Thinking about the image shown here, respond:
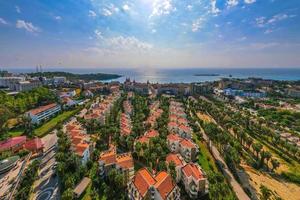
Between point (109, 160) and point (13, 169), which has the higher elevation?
point (109, 160)

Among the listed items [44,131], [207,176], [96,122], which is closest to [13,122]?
[44,131]

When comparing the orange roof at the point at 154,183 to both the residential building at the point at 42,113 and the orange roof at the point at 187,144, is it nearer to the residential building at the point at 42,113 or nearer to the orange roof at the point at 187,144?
the orange roof at the point at 187,144

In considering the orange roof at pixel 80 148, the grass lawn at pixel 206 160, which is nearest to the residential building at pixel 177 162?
the grass lawn at pixel 206 160

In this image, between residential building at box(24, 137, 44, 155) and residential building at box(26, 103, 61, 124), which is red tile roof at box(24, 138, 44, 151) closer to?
residential building at box(24, 137, 44, 155)

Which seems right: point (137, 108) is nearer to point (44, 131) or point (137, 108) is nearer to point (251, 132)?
point (44, 131)

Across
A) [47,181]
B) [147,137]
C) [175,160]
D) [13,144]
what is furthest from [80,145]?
[175,160]

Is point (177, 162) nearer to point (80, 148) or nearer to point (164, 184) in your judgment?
point (164, 184)
